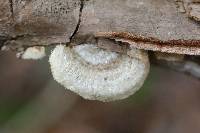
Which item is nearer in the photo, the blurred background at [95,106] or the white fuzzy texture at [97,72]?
the white fuzzy texture at [97,72]

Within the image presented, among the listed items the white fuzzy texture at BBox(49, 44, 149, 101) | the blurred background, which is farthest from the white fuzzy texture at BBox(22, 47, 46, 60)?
the blurred background

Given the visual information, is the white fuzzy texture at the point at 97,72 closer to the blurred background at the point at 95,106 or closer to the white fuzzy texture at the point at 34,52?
the white fuzzy texture at the point at 34,52

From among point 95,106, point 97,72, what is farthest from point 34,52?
point 95,106

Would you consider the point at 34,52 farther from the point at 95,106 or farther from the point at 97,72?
the point at 95,106

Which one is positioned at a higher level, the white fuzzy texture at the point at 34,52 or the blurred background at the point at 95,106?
the white fuzzy texture at the point at 34,52

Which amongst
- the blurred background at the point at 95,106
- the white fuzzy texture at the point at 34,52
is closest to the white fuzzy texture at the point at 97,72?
the white fuzzy texture at the point at 34,52

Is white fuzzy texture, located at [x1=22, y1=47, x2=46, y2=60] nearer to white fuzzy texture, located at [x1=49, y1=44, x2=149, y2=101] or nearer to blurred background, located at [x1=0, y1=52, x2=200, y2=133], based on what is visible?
white fuzzy texture, located at [x1=49, y1=44, x2=149, y2=101]
